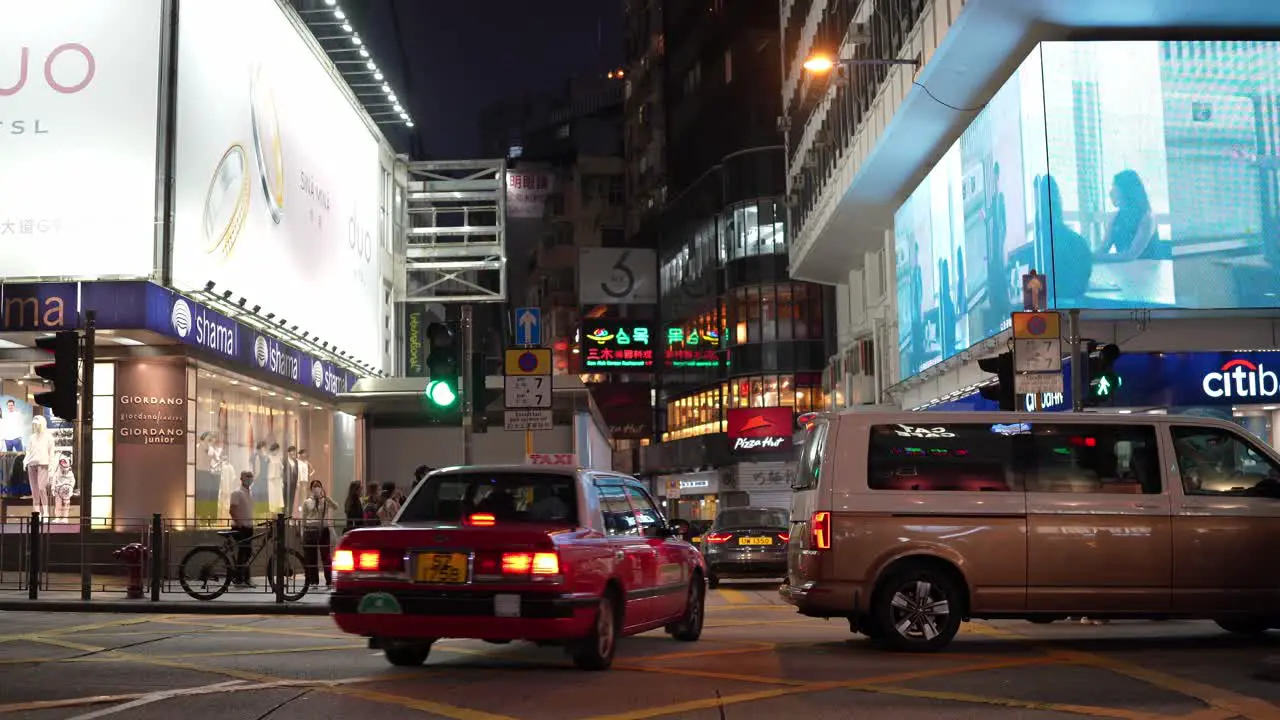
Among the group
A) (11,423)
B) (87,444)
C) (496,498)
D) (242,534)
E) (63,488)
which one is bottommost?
(242,534)

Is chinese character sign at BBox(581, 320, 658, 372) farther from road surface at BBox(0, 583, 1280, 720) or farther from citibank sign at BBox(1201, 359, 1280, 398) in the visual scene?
road surface at BBox(0, 583, 1280, 720)

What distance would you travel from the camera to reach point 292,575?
1916 centimetres

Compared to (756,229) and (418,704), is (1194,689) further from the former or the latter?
(756,229)

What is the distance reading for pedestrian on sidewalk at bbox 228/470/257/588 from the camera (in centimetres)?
1936

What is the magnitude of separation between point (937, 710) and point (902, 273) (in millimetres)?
27974

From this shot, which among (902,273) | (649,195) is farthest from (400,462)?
(649,195)

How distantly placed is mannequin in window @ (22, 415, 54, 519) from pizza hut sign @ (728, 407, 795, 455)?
4228 cm

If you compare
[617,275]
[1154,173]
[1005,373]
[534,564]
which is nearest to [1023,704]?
[534,564]

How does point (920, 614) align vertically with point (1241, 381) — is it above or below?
below

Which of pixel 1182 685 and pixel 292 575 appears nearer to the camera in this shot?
pixel 1182 685

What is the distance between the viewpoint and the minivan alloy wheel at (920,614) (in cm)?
1159

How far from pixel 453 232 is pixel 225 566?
86.7ft

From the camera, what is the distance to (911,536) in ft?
38.1

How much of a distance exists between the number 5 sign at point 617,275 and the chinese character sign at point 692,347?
242 centimetres
